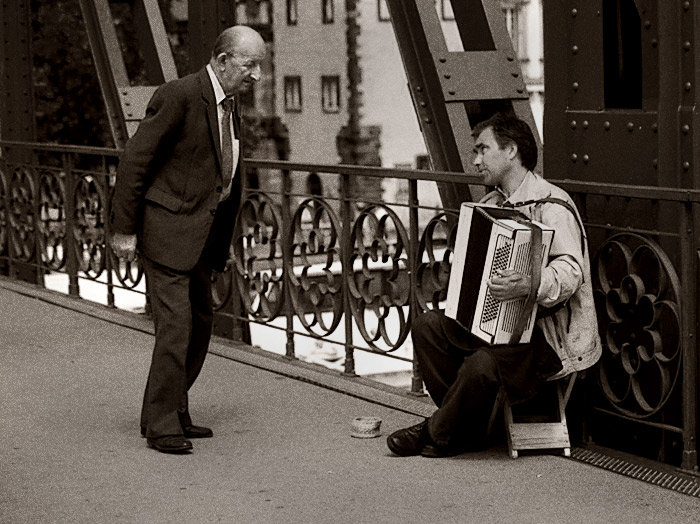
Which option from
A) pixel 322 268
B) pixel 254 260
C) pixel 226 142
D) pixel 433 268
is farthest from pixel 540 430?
pixel 254 260

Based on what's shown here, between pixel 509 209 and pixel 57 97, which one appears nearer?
pixel 509 209

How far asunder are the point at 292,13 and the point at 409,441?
5489 centimetres

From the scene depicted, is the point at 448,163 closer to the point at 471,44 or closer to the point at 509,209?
the point at 471,44

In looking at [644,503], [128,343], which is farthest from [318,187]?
[644,503]

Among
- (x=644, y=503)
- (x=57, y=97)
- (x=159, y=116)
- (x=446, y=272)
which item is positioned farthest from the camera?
Result: (x=57, y=97)

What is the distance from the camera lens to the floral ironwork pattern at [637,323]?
233 inches

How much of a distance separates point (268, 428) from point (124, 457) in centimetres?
73

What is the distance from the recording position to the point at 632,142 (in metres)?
6.32

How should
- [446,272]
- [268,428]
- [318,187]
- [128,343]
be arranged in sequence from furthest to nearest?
1. [318,187]
2. [128,343]
3. [446,272]
4. [268,428]

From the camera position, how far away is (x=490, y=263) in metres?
5.80

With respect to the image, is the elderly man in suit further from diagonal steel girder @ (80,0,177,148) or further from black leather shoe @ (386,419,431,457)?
diagonal steel girder @ (80,0,177,148)

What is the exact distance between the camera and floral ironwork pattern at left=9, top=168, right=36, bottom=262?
1277 centimetres

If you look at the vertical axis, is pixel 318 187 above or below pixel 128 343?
below

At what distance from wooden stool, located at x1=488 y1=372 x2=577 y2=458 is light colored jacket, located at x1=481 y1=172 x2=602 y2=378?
0.18 metres
